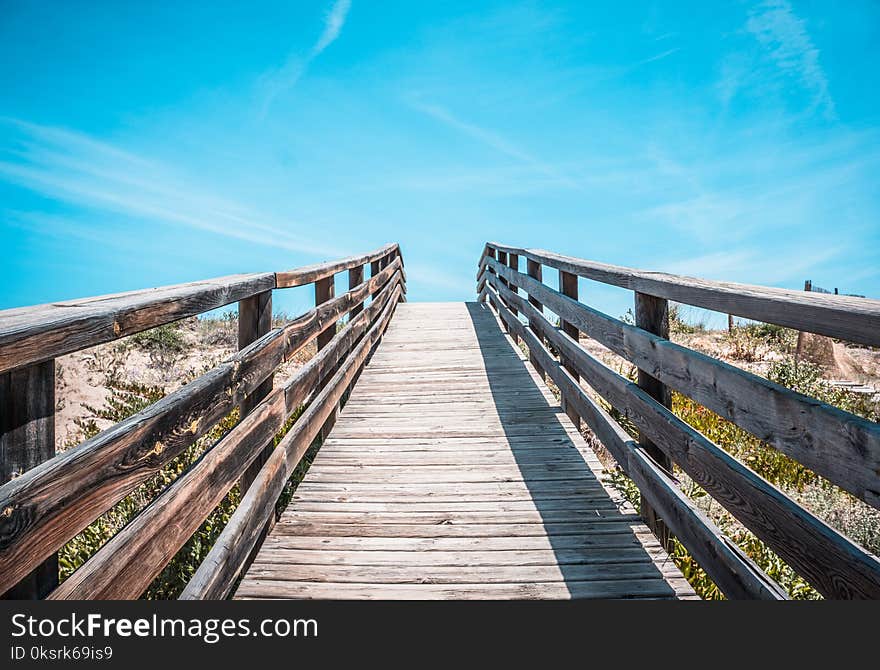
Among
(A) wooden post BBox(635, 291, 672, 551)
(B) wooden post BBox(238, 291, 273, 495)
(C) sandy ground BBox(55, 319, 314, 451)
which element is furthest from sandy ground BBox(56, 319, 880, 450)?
(B) wooden post BBox(238, 291, 273, 495)

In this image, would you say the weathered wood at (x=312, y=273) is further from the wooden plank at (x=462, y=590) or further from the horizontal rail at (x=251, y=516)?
the wooden plank at (x=462, y=590)

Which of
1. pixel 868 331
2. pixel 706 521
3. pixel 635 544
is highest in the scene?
pixel 868 331

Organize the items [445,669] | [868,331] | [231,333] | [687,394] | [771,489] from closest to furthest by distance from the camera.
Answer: [868,331] < [445,669] < [771,489] < [687,394] < [231,333]

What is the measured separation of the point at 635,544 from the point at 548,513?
51 centimetres

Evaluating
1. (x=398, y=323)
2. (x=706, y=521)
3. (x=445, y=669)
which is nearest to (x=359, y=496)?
(x=445, y=669)

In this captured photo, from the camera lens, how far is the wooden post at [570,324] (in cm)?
458

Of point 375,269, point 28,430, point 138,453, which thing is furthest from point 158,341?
point 28,430

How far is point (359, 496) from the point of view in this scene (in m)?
3.43

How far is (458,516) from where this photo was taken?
3.16m

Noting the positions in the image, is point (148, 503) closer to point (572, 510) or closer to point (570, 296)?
point (572, 510)

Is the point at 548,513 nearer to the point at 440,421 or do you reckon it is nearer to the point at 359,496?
the point at 359,496

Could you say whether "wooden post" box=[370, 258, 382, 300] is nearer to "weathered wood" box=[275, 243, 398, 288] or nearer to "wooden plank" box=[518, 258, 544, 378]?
"weathered wood" box=[275, 243, 398, 288]

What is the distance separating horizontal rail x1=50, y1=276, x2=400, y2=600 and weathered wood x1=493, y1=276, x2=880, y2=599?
1.99 m

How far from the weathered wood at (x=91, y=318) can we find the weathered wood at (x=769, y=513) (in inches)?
83.9
